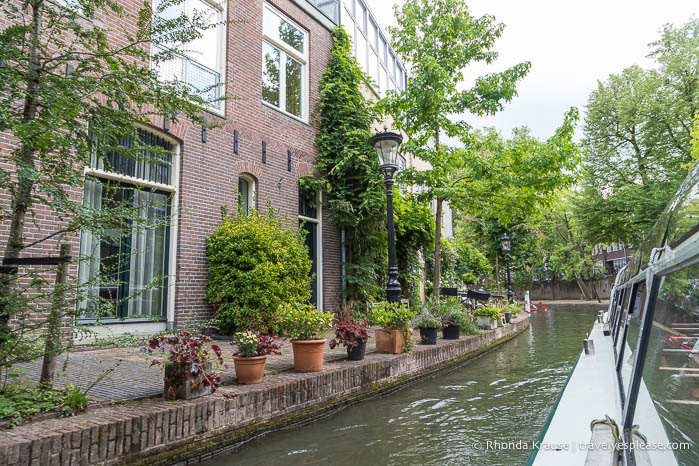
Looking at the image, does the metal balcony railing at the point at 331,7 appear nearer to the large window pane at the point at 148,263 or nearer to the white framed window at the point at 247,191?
the white framed window at the point at 247,191

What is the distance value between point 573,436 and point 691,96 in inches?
1026

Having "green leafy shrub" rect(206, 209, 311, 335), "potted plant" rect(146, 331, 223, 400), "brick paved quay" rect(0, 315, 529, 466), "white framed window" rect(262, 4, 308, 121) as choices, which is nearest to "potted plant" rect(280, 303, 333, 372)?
"brick paved quay" rect(0, 315, 529, 466)

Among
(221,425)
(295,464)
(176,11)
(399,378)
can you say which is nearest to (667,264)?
(295,464)

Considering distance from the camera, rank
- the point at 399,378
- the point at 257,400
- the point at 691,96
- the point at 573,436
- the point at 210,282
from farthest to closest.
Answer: the point at 691,96
the point at 210,282
the point at 399,378
the point at 257,400
the point at 573,436

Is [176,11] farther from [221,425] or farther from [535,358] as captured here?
[535,358]

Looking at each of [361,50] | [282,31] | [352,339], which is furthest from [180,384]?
[361,50]

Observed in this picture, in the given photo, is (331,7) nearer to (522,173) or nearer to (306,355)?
(522,173)

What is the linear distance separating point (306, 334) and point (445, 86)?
7.20m

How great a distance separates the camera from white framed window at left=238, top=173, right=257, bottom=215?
9016 millimetres

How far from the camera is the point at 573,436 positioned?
1676mm

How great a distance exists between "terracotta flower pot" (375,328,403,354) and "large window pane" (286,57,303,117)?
645 centimetres

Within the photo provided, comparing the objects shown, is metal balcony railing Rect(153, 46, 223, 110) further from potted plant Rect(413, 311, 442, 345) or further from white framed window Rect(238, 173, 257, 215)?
potted plant Rect(413, 311, 442, 345)

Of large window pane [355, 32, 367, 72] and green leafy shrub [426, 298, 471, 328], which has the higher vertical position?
large window pane [355, 32, 367, 72]

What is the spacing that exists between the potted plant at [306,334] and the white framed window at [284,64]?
6.10 meters
